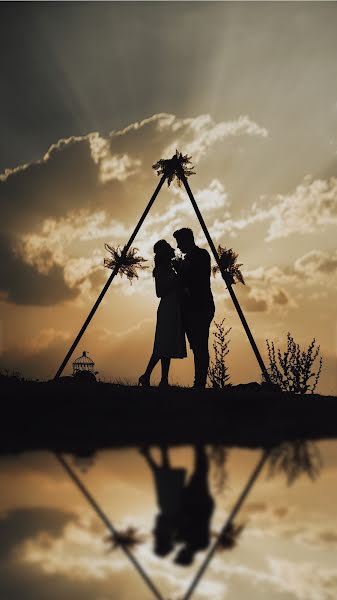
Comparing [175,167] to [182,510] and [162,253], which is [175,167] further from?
[182,510]

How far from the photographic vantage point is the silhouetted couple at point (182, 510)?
3773mm

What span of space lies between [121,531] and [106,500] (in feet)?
3.12

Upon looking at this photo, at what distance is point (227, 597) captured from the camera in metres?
2.99

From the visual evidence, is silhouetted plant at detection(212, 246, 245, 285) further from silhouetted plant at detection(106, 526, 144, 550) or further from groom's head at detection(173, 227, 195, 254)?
silhouetted plant at detection(106, 526, 144, 550)

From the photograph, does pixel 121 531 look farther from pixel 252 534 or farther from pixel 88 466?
pixel 88 466

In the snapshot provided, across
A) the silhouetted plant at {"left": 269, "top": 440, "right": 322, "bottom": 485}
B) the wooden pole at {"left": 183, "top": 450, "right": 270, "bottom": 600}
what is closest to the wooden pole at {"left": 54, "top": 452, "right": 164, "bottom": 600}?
the wooden pole at {"left": 183, "top": 450, "right": 270, "bottom": 600}

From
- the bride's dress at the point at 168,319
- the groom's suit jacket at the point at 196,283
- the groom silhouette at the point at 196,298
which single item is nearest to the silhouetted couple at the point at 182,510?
the bride's dress at the point at 168,319

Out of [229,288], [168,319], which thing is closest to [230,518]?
[168,319]


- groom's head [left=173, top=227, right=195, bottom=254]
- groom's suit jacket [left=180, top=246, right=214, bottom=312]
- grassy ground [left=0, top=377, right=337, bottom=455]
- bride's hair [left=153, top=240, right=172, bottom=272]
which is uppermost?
groom's head [left=173, top=227, right=195, bottom=254]

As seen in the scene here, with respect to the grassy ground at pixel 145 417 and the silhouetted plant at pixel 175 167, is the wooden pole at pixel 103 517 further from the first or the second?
the silhouetted plant at pixel 175 167

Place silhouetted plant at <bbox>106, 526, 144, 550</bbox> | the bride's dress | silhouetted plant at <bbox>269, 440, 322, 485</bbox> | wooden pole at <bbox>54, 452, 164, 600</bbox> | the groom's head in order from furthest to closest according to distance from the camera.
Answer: the groom's head → the bride's dress → silhouetted plant at <bbox>269, 440, 322, 485</bbox> → silhouetted plant at <bbox>106, 526, 144, 550</bbox> → wooden pole at <bbox>54, 452, 164, 600</bbox>

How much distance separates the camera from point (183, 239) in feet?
41.0

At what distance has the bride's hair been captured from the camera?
12.3 m

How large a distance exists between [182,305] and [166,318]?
395 mm
